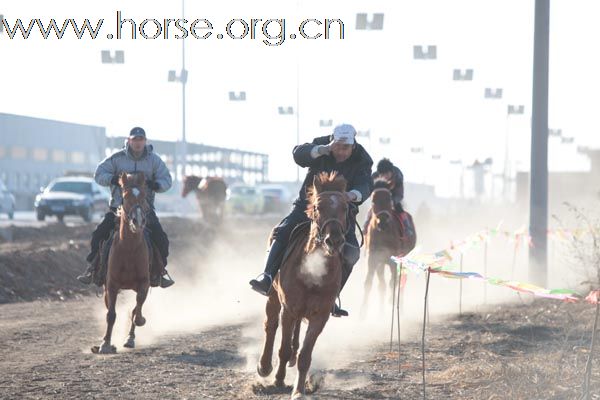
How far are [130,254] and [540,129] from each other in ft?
26.7

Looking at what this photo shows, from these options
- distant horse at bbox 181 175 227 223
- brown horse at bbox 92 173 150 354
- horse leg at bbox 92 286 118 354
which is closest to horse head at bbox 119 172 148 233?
brown horse at bbox 92 173 150 354

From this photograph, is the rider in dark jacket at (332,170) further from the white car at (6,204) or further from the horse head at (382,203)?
the white car at (6,204)

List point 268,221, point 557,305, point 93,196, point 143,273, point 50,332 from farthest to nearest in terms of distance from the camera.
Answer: point 268,221 → point 93,196 → point 557,305 → point 50,332 → point 143,273

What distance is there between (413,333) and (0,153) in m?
74.4

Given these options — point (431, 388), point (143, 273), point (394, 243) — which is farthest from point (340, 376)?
point (394, 243)

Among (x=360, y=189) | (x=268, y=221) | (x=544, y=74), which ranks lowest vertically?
(x=268, y=221)

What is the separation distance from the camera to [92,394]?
10.6 metres

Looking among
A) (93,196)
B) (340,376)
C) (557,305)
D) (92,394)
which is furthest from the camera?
(93,196)

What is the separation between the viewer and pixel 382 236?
19.0 metres

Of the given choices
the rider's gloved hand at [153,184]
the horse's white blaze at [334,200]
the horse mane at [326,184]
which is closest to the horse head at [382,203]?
the rider's gloved hand at [153,184]

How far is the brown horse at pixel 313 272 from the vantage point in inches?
385

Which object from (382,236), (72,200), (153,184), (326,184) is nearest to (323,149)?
(326,184)

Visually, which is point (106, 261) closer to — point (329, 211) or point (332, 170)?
point (332, 170)

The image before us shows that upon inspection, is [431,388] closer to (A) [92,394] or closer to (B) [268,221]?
(A) [92,394]
